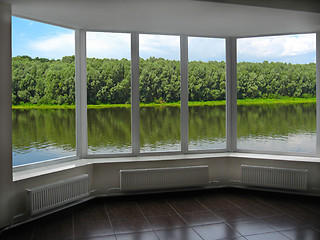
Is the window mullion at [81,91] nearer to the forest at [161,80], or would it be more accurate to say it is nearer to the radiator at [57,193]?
the forest at [161,80]

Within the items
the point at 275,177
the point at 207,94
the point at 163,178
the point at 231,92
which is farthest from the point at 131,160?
the point at 275,177

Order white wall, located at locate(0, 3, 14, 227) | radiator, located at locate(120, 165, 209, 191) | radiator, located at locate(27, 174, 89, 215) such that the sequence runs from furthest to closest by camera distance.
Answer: radiator, located at locate(120, 165, 209, 191)
radiator, located at locate(27, 174, 89, 215)
white wall, located at locate(0, 3, 14, 227)

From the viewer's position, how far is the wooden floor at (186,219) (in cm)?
393

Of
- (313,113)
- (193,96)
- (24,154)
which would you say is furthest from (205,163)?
(24,154)

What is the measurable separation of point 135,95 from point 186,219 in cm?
232

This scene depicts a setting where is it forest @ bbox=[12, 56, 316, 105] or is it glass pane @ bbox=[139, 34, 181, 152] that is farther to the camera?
glass pane @ bbox=[139, 34, 181, 152]

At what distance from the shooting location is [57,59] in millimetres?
5262

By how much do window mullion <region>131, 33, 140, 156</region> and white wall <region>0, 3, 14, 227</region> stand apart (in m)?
2.13

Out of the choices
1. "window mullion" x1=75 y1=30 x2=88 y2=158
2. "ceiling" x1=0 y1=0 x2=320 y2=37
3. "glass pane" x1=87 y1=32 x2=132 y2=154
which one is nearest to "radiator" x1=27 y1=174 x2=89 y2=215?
"window mullion" x1=75 y1=30 x2=88 y2=158

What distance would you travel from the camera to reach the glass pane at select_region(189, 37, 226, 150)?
240 inches

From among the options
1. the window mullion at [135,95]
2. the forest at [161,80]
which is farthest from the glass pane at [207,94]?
the window mullion at [135,95]

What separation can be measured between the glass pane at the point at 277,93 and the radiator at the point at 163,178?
3.79 ft

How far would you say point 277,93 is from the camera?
6.04m

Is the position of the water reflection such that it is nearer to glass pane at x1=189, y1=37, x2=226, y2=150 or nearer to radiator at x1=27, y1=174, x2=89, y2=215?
glass pane at x1=189, y1=37, x2=226, y2=150
